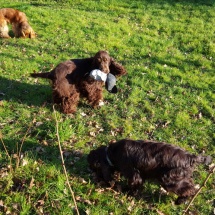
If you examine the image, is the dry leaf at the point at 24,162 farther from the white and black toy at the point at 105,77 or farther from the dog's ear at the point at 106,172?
the white and black toy at the point at 105,77

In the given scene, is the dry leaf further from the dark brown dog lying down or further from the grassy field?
the dark brown dog lying down

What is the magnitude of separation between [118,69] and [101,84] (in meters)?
0.52

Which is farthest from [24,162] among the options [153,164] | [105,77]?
[105,77]

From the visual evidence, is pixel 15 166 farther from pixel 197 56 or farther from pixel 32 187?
pixel 197 56

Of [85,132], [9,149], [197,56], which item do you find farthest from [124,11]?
[9,149]

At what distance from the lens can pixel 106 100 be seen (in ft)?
24.5

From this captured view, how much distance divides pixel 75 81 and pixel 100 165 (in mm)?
2321

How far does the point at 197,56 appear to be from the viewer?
32.6 ft

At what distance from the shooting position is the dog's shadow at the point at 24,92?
7141mm

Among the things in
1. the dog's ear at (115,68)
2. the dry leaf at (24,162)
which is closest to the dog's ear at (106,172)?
the dry leaf at (24,162)

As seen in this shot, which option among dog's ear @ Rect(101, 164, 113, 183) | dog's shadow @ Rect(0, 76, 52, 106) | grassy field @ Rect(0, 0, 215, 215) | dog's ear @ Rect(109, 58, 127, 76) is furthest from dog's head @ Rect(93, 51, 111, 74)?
Result: dog's ear @ Rect(101, 164, 113, 183)

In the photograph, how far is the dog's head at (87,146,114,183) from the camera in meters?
4.97

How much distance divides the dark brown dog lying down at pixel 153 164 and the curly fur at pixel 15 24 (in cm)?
666

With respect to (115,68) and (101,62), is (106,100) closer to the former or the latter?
(115,68)
